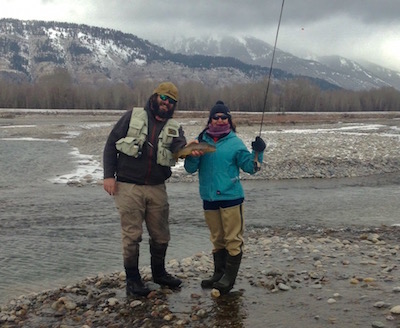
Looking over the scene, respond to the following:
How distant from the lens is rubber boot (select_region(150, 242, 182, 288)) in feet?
21.9

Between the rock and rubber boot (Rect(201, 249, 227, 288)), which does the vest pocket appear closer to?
rubber boot (Rect(201, 249, 227, 288))

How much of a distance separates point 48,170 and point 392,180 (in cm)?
1633

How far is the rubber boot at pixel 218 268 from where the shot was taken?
6.75 m

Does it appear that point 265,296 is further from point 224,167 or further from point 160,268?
point 224,167

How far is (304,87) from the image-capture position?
12225 cm

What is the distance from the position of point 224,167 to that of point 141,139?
117cm

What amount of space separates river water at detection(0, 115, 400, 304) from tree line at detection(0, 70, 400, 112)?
8817 centimetres

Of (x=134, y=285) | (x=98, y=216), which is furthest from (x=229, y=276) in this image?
(x=98, y=216)

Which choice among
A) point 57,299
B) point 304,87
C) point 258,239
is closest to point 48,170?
point 258,239

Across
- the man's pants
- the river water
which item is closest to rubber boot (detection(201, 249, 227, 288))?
the man's pants

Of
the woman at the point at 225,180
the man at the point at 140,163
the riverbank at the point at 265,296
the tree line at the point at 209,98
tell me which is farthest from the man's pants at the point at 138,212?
the tree line at the point at 209,98

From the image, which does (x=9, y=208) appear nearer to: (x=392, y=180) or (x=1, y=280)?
(x=1, y=280)

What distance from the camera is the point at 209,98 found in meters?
124

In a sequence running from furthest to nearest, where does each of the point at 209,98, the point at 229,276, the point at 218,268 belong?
the point at 209,98, the point at 218,268, the point at 229,276
